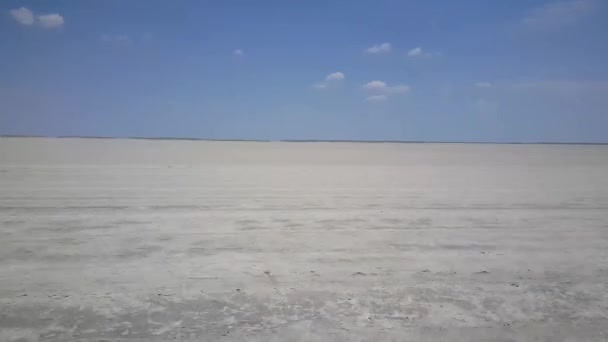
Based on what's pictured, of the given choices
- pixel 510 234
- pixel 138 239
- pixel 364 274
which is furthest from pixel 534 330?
pixel 138 239

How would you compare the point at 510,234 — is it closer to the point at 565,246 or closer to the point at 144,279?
the point at 565,246

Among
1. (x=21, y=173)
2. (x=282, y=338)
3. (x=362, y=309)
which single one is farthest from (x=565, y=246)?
(x=21, y=173)

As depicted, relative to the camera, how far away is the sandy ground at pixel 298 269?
3.56m

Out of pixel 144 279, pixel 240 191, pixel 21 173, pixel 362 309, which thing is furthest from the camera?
pixel 21 173

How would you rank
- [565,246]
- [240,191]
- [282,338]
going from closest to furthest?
[282,338]
[565,246]
[240,191]

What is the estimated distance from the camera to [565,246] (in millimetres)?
6215

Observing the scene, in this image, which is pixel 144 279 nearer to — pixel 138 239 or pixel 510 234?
pixel 138 239

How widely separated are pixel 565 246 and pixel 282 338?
491 cm

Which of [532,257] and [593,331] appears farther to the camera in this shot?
[532,257]

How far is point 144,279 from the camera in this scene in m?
4.61

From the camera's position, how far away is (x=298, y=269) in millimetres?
5016

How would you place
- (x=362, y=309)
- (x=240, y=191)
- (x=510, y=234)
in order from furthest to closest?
(x=240, y=191)
(x=510, y=234)
(x=362, y=309)

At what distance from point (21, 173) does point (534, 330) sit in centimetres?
1603

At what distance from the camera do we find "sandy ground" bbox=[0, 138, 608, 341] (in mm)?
3559
